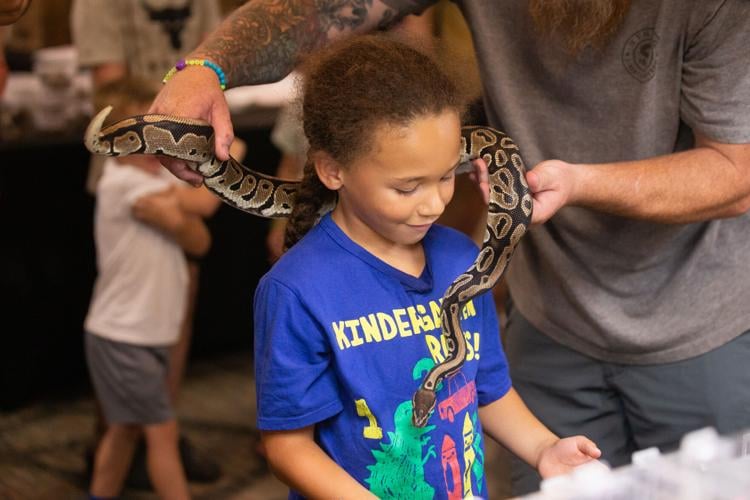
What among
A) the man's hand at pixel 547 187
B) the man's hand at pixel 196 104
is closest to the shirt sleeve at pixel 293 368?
the man's hand at pixel 196 104

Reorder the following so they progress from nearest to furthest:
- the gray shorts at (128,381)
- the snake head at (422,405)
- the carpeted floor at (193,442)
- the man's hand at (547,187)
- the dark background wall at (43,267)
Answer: the snake head at (422,405) → the man's hand at (547,187) → the gray shorts at (128,381) → the carpeted floor at (193,442) → the dark background wall at (43,267)

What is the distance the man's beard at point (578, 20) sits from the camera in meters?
2.09

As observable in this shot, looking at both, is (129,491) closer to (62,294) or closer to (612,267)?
(62,294)

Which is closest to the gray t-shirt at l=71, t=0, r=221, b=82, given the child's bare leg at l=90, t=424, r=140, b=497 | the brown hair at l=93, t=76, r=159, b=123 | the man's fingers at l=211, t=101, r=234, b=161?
the brown hair at l=93, t=76, r=159, b=123

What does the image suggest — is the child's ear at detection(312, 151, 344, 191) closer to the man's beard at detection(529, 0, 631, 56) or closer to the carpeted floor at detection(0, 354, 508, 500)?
the man's beard at detection(529, 0, 631, 56)

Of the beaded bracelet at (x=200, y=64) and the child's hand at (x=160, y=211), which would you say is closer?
the beaded bracelet at (x=200, y=64)

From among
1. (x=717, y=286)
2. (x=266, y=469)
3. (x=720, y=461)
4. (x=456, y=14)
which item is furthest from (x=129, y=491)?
(x=720, y=461)

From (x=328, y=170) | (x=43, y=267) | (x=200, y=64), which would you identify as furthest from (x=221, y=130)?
(x=43, y=267)

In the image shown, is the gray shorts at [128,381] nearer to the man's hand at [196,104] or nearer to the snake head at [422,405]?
the man's hand at [196,104]

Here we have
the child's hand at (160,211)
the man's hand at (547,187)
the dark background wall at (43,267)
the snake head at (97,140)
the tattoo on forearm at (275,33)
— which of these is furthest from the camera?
the dark background wall at (43,267)

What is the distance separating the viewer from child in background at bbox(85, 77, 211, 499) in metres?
3.62

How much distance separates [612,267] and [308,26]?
0.83 meters

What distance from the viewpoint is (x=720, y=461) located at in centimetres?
133

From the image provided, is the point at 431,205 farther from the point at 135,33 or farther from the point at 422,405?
the point at 135,33
